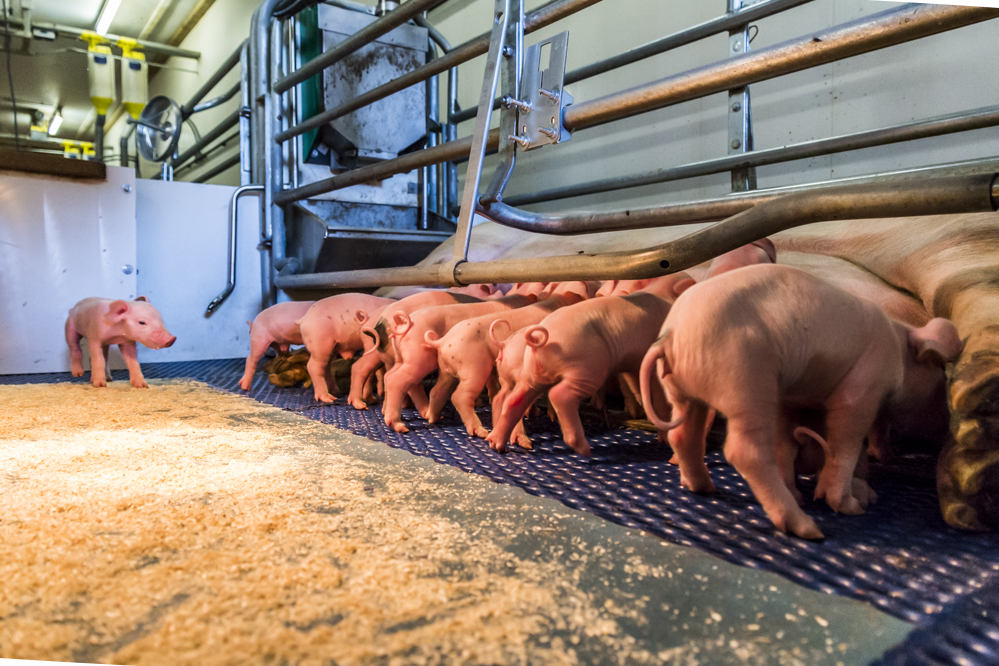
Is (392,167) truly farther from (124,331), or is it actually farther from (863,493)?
(863,493)

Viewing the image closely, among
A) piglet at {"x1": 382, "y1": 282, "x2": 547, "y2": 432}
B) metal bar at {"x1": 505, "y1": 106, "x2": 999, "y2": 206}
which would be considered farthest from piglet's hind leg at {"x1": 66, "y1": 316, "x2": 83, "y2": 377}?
metal bar at {"x1": 505, "y1": 106, "x2": 999, "y2": 206}

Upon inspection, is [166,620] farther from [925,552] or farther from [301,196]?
[301,196]

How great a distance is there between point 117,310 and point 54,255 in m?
0.98

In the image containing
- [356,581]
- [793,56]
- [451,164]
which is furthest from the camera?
[451,164]

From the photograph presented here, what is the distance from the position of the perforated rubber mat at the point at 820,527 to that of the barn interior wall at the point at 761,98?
1.13 meters

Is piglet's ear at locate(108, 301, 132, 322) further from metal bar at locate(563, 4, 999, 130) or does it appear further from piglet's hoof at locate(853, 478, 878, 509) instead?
piglet's hoof at locate(853, 478, 878, 509)

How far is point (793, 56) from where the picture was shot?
1.43 meters

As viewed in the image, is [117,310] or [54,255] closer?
→ [117,310]

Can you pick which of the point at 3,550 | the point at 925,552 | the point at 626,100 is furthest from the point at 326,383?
the point at 925,552

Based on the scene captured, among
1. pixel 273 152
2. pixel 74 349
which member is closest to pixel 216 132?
pixel 273 152

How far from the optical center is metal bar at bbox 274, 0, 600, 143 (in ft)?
6.42

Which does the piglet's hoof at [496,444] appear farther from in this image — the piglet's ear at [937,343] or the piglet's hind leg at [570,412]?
the piglet's ear at [937,343]

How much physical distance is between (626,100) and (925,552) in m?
1.19

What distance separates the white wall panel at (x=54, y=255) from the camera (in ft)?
10.4
